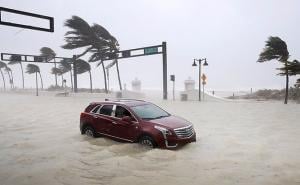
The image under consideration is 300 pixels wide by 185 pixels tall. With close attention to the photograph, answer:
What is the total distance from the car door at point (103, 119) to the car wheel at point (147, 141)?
1.78 metres

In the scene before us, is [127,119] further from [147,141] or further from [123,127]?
[147,141]

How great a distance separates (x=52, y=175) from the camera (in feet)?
28.8

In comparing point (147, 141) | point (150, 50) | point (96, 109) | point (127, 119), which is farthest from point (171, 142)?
point (150, 50)

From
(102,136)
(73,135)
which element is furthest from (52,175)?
(73,135)

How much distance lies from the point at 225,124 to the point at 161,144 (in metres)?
7.58

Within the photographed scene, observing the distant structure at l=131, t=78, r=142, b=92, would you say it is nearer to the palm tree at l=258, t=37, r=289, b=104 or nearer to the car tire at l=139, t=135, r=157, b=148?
the palm tree at l=258, t=37, r=289, b=104

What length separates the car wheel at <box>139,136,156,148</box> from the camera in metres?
11.6

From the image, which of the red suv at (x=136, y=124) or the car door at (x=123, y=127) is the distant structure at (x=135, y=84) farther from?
the car door at (x=123, y=127)

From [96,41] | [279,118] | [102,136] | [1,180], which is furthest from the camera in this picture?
[96,41]

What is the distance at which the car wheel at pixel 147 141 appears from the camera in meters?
11.6

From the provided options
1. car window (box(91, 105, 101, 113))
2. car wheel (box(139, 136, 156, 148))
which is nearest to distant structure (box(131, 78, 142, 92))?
car window (box(91, 105, 101, 113))

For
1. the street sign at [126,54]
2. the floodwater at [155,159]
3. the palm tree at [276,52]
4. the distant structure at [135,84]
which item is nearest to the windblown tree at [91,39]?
the street sign at [126,54]

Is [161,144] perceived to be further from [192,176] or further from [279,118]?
[279,118]

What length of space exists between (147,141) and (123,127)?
4.34 ft
